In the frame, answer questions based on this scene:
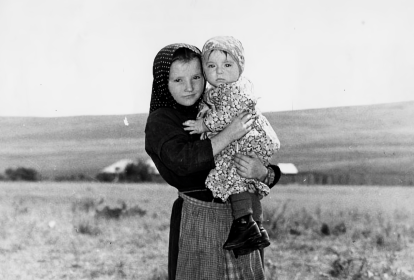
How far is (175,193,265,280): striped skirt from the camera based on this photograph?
1942 mm

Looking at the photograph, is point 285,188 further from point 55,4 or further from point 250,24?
point 55,4

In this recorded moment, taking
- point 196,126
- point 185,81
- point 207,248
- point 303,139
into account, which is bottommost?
point 207,248

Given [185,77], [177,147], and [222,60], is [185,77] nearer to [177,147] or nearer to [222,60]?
[222,60]

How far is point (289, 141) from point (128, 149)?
0.95m

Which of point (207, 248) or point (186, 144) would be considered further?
point (207, 248)

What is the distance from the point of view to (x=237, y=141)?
195 centimetres

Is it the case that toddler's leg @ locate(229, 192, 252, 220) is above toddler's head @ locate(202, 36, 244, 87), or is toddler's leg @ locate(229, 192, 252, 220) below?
below

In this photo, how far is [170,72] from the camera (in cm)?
197

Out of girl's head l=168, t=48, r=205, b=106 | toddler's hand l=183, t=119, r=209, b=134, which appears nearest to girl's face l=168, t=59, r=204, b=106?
girl's head l=168, t=48, r=205, b=106

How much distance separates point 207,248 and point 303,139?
144cm

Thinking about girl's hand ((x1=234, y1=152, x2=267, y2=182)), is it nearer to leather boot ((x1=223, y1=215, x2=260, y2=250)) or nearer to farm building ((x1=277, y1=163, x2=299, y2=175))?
leather boot ((x1=223, y1=215, x2=260, y2=250))

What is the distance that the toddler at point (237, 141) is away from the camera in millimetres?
1874

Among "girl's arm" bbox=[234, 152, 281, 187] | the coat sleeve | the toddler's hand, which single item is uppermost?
the toddler's hand

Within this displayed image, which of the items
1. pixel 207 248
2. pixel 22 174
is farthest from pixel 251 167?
pixel 22 174
